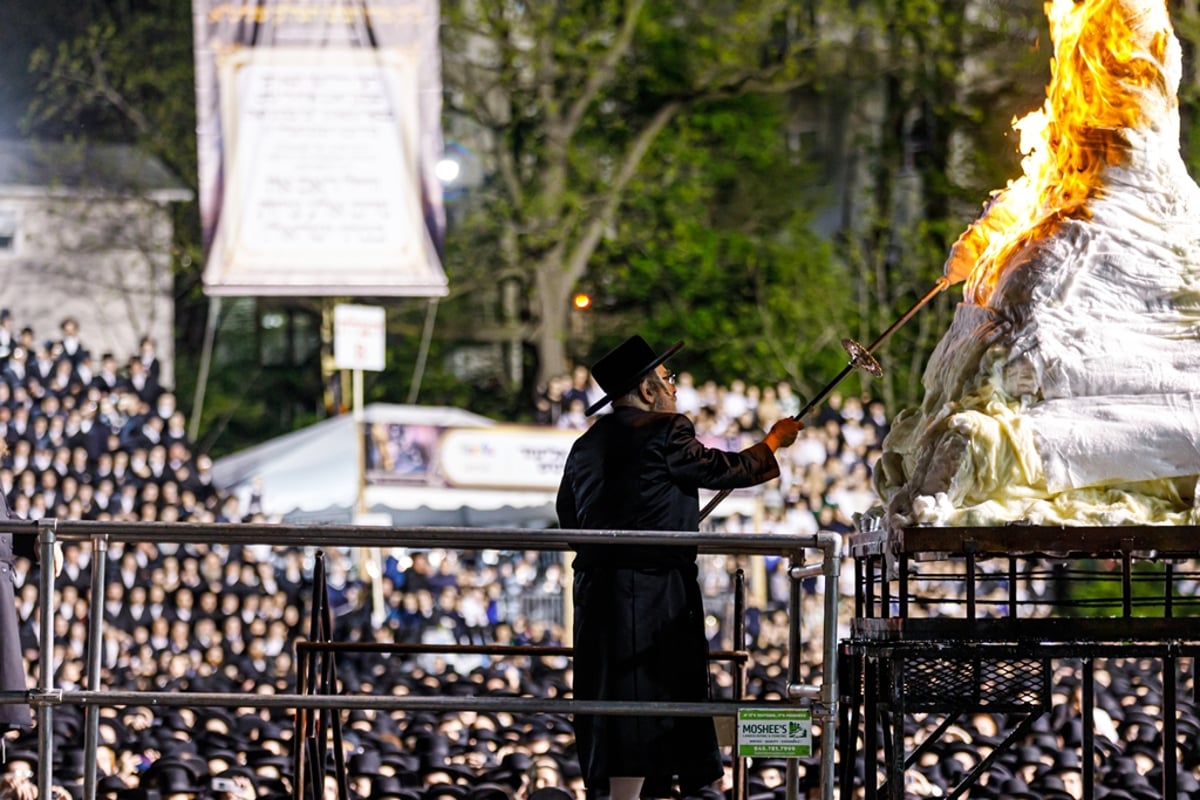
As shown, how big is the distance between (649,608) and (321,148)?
11.3 meters

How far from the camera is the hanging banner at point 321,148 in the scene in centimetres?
1744

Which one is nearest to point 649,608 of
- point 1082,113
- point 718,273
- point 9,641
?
point 9,641

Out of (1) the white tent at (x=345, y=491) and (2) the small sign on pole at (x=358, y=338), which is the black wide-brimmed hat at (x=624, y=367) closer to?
(1) the white tent at (x=345, y=491)

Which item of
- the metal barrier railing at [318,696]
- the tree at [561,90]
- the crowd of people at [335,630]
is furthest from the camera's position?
the tree at [561,90]

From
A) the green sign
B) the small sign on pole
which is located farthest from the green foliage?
the green sign

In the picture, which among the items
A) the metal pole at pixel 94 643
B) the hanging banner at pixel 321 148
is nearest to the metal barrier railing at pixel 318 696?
the metal pole at pixel 94 643

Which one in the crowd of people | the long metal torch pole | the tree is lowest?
the crowd of people

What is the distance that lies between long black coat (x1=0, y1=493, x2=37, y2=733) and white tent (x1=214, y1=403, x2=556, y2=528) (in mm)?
11436

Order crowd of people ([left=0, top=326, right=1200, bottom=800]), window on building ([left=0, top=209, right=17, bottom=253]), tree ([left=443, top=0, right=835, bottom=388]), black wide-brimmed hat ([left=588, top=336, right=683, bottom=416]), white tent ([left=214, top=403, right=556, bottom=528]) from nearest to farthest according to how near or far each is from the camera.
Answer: black wide-brimmed hat ([left=588, top=336, right=683, bottom=416]), crowd of people ([left=0, top=326, right=1200, bottom=800]), white tent ([left=214, top=403, right=556, bottom=528]), tree ([left=443, top=0, right=835, bottom=388]), window on building ([left=0, top=209, right=17, bottom=253])

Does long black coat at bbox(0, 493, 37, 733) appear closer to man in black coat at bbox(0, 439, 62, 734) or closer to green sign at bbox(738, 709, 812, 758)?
man in black coat at bbox(0, 439, 62, 734)

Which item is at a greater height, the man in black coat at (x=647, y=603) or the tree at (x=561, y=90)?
the tree at (x=561, y=90)

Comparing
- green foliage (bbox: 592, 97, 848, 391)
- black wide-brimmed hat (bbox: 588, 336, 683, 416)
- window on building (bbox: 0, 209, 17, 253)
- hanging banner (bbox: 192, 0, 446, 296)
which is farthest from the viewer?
green foliage (bbox: 592, 97, 848, 391)

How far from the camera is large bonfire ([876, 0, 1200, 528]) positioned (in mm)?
7031

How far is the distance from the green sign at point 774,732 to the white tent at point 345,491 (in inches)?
508
